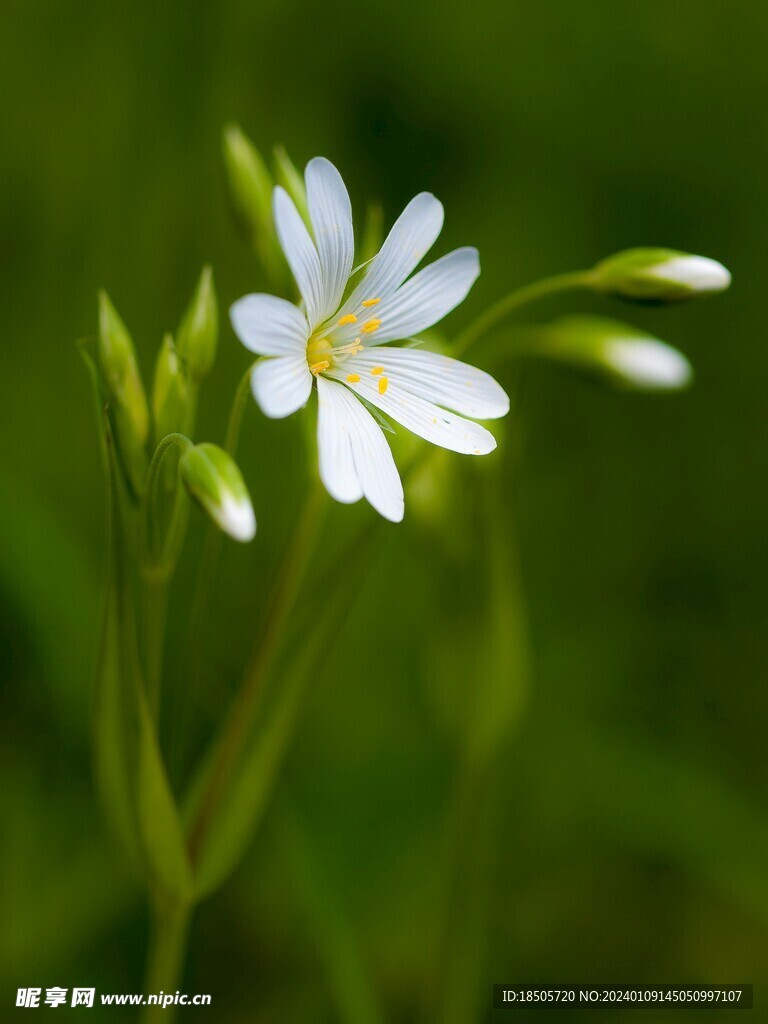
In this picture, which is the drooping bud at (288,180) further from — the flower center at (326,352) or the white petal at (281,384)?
the white petal at (281,384)

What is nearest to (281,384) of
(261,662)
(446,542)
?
(261,662)

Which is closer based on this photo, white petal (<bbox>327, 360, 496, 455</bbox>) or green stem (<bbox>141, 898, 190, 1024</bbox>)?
white petal (<bbox>327, 360, 496, 455</bbox>)

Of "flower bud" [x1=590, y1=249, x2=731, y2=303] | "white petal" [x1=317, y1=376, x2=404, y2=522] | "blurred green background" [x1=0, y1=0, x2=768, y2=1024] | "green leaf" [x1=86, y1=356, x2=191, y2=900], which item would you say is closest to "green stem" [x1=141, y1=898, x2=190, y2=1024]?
"green leaf" [x1=86, y1=356, x2=191, y2=900]

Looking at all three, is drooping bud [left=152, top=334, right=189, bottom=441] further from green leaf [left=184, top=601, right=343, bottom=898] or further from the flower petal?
green leaf [left=184, top=601, right=343, bottom=898]

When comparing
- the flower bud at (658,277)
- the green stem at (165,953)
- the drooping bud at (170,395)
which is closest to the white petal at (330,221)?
the drooping bud at (170,395)

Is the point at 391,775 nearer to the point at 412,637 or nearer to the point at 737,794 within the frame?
the point at 412,637

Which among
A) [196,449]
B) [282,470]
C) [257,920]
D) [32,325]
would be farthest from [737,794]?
[32,325]
